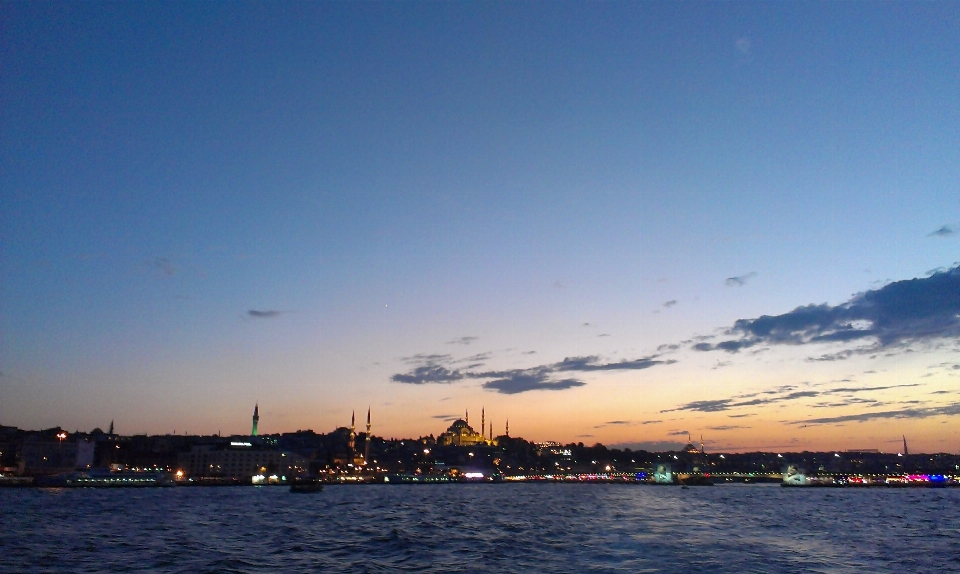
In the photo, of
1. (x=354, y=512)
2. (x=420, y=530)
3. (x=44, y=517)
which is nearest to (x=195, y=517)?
(x=44, y=517)

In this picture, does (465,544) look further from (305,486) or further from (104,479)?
(104,479)

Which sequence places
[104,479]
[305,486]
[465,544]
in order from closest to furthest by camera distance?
[465,544], [305,486], [104,479]

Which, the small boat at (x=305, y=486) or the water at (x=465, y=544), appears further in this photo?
the small boat at (x=305, y=486)

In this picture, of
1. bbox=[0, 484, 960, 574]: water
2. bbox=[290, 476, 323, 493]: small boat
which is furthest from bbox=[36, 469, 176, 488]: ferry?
bbox=[0, 484, 960, 574]: water

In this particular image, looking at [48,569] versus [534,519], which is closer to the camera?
[48,569]

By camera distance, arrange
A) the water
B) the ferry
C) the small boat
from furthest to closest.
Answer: the small boat
the ferry
the water

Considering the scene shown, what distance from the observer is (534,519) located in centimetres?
6384

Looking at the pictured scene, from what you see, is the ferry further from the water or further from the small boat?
the water

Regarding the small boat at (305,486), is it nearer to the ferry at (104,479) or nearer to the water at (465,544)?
the ferry at (104,479)

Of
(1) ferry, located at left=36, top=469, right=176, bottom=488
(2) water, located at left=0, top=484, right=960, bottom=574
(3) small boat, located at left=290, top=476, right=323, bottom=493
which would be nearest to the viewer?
(2) water, located at left=0, top=484, right=960, bottom=574

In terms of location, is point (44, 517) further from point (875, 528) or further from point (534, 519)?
point (875, 528)

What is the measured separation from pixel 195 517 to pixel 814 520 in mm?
62405

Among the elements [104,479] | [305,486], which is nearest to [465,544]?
[305,486]

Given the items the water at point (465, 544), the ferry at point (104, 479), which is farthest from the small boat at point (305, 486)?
the water at point (465, 544)
